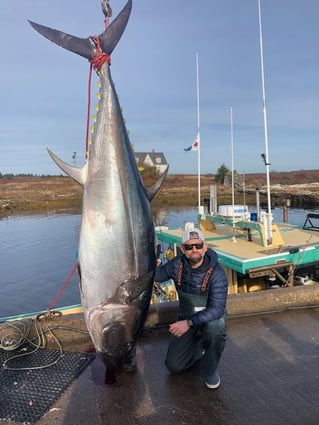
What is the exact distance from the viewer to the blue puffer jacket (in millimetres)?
2965

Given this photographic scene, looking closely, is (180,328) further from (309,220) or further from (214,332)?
(309,220)

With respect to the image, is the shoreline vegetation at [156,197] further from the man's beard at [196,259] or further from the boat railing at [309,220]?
the man's beard at [196,259]

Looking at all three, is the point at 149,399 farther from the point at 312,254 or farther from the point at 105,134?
the point at 312,254

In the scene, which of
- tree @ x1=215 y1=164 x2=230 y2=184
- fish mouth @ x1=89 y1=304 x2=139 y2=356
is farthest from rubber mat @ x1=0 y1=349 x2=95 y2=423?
tree @ x1=215 y1=164 x2=230 y2=184

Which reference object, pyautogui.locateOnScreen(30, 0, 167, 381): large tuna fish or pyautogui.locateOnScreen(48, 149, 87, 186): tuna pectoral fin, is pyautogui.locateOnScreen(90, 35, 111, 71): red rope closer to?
pyautogui.locateOnScreen(30, 0, 167, 381): large tuna fish

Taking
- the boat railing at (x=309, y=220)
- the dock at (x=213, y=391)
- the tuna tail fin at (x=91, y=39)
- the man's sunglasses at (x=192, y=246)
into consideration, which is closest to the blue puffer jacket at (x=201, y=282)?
the man's sunglasses at (x=192, y=246)

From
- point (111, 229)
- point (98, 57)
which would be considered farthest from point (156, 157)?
point (111, 229)

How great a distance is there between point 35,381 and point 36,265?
46.6 feet

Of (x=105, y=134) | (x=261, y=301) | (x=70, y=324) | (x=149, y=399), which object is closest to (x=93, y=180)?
(x=105, y=134)

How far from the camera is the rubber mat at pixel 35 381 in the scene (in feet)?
9.36

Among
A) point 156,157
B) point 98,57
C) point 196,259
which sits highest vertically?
point 156,157

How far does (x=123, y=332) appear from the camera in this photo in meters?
2.64

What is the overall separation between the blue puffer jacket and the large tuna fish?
0.53m

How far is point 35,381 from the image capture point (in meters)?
3.27
